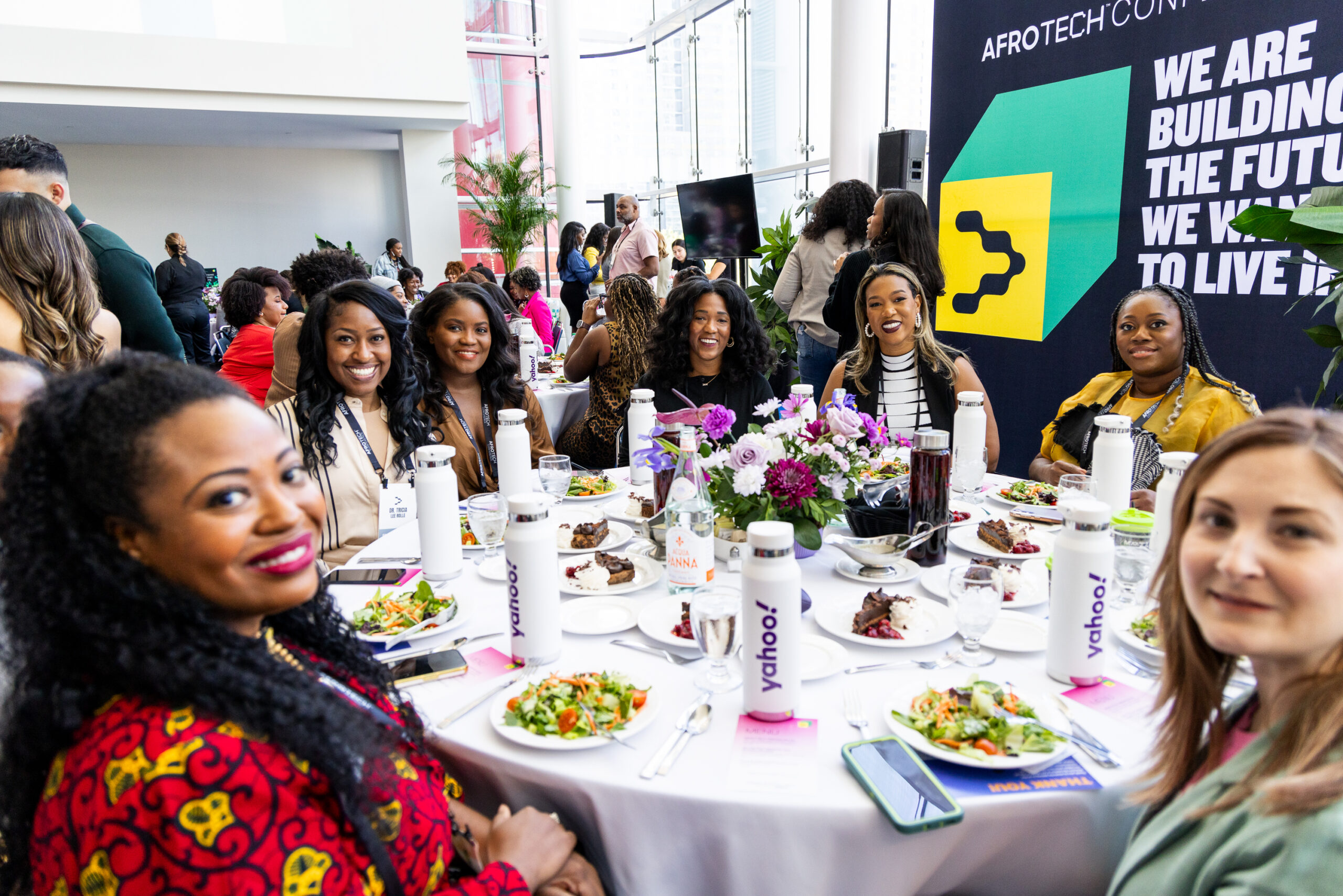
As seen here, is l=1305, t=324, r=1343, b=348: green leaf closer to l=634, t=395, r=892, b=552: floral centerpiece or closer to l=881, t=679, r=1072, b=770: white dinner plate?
l=634, t=395, r=892, b=552: floral centerpiece

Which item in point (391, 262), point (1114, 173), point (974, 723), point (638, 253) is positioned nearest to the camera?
point (974, 723)

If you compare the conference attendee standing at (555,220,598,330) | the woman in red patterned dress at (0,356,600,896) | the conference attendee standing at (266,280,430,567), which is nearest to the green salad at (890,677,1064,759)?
the woman in red patterned dress at (0,356,600,896)

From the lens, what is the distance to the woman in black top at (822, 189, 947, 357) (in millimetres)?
4324

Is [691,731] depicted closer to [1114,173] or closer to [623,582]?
[623,582]

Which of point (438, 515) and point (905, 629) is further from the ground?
point (438, 515)

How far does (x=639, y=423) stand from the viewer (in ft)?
8.49

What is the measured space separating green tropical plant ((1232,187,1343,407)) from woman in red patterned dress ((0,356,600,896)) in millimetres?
A: 2823

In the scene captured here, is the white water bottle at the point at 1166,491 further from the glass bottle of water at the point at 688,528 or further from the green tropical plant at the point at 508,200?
the green tropical plant at the point at 508,200

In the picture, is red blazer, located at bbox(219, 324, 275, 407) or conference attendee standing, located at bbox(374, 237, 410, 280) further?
conference attendee standing, located at bbox(374, 237, 410, 280)

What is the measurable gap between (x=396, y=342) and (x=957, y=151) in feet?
12.8

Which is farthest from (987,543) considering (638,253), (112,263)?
(638,253)

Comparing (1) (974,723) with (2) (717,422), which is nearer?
(1) (974,723)

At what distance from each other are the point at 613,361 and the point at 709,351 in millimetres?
708

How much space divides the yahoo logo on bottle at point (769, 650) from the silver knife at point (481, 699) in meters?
0.42
